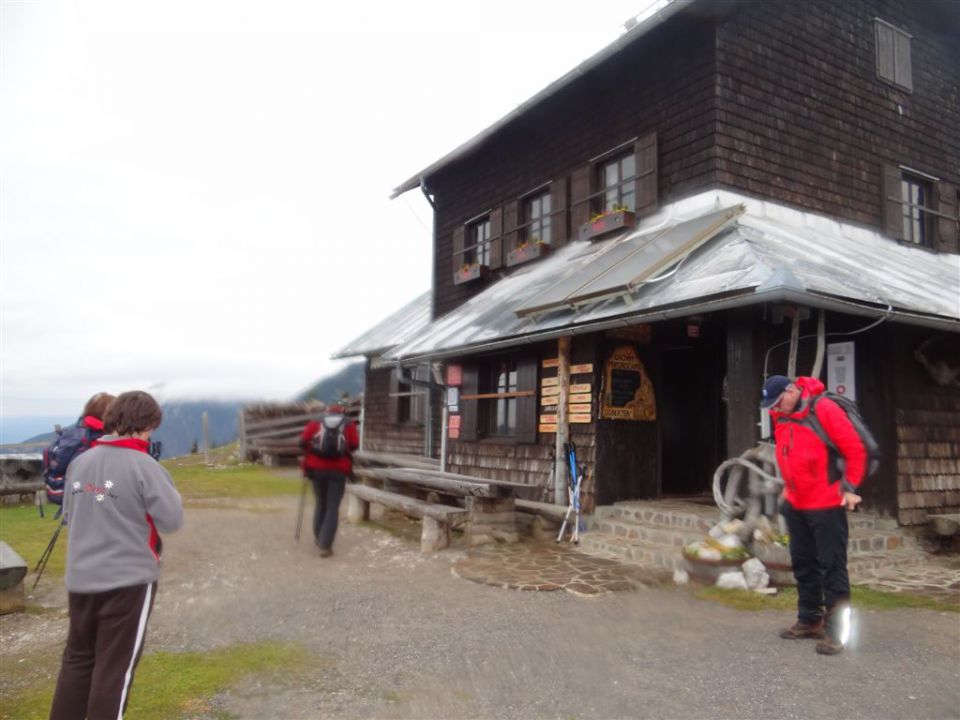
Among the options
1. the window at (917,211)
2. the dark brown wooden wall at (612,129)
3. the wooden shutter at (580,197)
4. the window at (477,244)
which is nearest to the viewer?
the dark brown wooden wall at (612,129)

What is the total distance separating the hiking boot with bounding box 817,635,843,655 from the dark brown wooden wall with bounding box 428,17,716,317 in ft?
18.8

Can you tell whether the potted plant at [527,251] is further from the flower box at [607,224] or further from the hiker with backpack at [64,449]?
the hiker with backpack at [64,449]

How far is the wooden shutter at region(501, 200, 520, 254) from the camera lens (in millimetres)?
12555

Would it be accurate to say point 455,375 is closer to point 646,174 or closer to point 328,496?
point 328,496

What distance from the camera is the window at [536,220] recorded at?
12.1 m

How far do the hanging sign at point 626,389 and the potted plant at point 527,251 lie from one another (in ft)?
10.2

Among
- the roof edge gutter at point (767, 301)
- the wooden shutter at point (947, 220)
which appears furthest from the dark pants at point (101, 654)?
the wooden shutter at point (947, 220)

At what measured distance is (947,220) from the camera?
36.6ft

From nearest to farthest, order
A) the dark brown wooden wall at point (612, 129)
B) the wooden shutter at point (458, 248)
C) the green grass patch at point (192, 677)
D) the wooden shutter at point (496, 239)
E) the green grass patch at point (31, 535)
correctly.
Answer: the green grass patch at point (192, 677) < the green grass patch at point (31, 535) < the dark brown wooden wall at point (612, 129) < the wooden shutter at point (496, 239) < the wooden shutter at point (458, 248)

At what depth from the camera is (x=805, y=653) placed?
4.55 metres

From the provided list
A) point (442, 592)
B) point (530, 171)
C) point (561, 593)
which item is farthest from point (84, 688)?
point (530, 171)

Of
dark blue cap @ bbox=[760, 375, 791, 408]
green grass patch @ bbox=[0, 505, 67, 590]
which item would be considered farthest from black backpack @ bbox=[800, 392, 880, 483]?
green grass patch @ bbox=[0, 505, 67, 590]

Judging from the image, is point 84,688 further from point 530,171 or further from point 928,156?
point 928,156

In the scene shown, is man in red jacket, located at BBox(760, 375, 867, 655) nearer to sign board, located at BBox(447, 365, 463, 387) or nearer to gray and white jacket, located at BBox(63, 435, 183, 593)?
gray and white jacket, located at BBox(63, 435, 183, 593)
